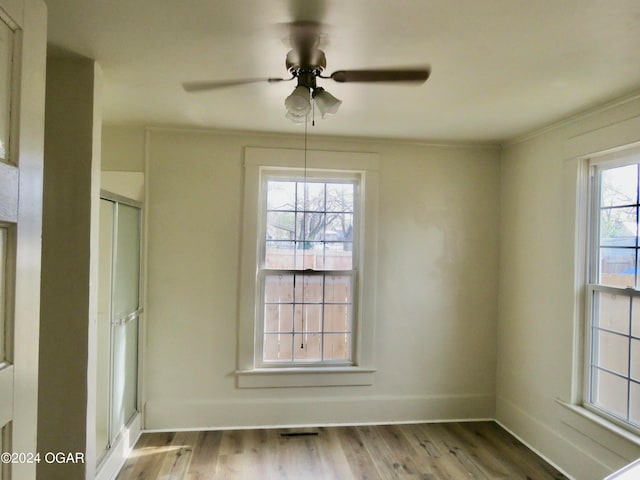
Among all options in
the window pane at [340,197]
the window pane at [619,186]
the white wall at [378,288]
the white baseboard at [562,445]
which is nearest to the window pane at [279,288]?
the white wall at [378,288]

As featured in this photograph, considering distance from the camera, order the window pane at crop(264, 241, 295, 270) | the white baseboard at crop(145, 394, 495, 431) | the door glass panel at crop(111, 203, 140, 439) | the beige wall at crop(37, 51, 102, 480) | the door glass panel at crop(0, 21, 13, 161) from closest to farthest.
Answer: the door glass panel at crop(0, 21, 13, 161) → the beige wall at crop(37, 51, 102, 480) → the door glass panel at crop(111, 203, 140, 439) → the white baseboard at crop(145, 394, 495, 431) → the window pane at crop(264, 241, 295, 270)

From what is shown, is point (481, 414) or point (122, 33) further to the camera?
point (481, 414)

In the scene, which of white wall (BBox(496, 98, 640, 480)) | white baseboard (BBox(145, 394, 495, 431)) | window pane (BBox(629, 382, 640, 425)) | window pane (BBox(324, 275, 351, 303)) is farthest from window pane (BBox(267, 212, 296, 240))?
window pane (BBox(629, 382, 640, 425))

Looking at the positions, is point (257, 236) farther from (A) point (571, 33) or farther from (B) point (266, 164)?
(A) point (571, 33)

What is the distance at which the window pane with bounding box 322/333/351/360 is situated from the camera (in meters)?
3.19

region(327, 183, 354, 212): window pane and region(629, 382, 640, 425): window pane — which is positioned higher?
region(327, 183, 354, 212): window pane

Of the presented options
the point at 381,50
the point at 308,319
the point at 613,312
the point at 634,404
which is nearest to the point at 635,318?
the point at 613,312

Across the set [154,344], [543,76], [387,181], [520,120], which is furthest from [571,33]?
[154,344]

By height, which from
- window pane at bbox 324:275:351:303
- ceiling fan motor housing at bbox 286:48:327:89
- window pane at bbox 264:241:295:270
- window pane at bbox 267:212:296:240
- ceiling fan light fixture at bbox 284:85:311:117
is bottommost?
window pane at bbox 324:275:351:303

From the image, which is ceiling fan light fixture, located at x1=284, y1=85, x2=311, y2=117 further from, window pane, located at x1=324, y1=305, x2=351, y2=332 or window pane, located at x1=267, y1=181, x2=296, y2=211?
window pane, located at x1=324, y1=305, x2=351, y2=332

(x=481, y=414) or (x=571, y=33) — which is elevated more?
(x=571, y=33)

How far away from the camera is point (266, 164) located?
302 cm

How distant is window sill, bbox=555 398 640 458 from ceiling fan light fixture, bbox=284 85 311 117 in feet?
8.04

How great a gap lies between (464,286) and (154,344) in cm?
258
